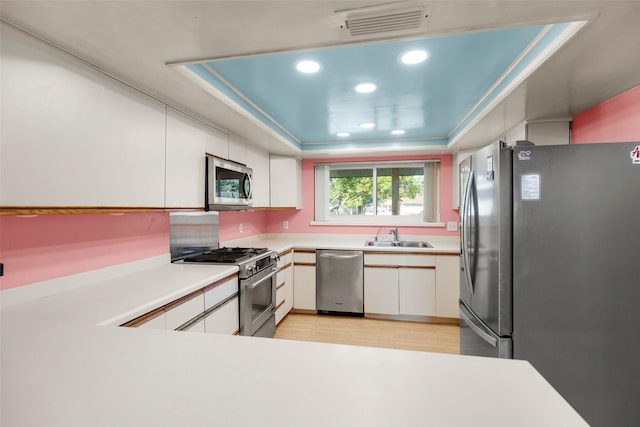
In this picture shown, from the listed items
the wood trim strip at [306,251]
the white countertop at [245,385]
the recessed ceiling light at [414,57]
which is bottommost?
the wood trim strip at [306,251]

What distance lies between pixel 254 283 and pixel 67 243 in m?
1.26

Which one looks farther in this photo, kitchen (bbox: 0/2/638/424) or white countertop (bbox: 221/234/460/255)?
white countertop (bbox: 221/234/460/255)

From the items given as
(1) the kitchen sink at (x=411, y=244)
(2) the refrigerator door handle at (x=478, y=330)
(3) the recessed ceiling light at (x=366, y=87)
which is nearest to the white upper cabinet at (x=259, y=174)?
(3) the recessed ceiling light at (x=366, y=87)

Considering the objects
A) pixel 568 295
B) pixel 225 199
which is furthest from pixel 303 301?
pixel 568 295

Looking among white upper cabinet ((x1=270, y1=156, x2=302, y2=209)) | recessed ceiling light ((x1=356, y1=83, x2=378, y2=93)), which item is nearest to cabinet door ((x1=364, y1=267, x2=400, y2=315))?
white upper cabinet ((x1=270, y1=156, x2=302, y2=209))

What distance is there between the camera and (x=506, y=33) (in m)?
1.47

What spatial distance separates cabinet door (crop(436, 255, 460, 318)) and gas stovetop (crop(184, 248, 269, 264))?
6.67ft

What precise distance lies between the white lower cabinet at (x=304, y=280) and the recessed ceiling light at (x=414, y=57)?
245cm

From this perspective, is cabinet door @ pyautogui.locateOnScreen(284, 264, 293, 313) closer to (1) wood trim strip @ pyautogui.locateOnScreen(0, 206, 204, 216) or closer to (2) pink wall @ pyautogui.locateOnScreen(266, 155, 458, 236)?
(2) pink wall @ pyautogui.locateOnScreen(266, 155, 458, 236)

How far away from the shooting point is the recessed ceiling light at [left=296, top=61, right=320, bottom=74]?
1.81 meters

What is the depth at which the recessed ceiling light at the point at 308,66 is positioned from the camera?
1811mm

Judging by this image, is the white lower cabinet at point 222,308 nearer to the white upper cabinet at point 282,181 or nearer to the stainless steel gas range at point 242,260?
the stainless steel gas range at point 242,260

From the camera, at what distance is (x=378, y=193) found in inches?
166

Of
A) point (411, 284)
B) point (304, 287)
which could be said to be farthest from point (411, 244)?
point (304, 287)
